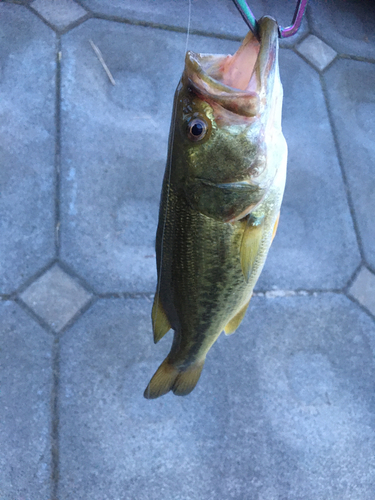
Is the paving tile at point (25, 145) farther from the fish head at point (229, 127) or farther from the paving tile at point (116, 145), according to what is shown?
the fish head at point (229, 127)

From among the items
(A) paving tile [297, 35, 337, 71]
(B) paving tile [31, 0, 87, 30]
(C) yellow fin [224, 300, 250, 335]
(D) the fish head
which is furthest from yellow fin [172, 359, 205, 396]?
(A) paving tile [297, 35, 337, 71]

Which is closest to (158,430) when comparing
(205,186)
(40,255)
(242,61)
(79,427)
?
(79,427)

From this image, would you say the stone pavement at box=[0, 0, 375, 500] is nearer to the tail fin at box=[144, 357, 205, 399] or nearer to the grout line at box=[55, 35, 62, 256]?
the grout line at box=[55, 35, 62, 256]

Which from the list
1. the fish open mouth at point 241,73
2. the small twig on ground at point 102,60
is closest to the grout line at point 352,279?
the fish open mouth at point 241,73

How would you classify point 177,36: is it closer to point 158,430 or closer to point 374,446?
point 158,430

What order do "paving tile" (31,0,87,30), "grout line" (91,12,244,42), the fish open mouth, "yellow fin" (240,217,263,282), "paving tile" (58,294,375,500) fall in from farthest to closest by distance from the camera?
"grout line" (91,12,244,42) < "paving tile" (31,0,87,30) < "paving tile" (58,294,375,500) < "yellow fin" (240,217,263,282) < the fish open mouth
